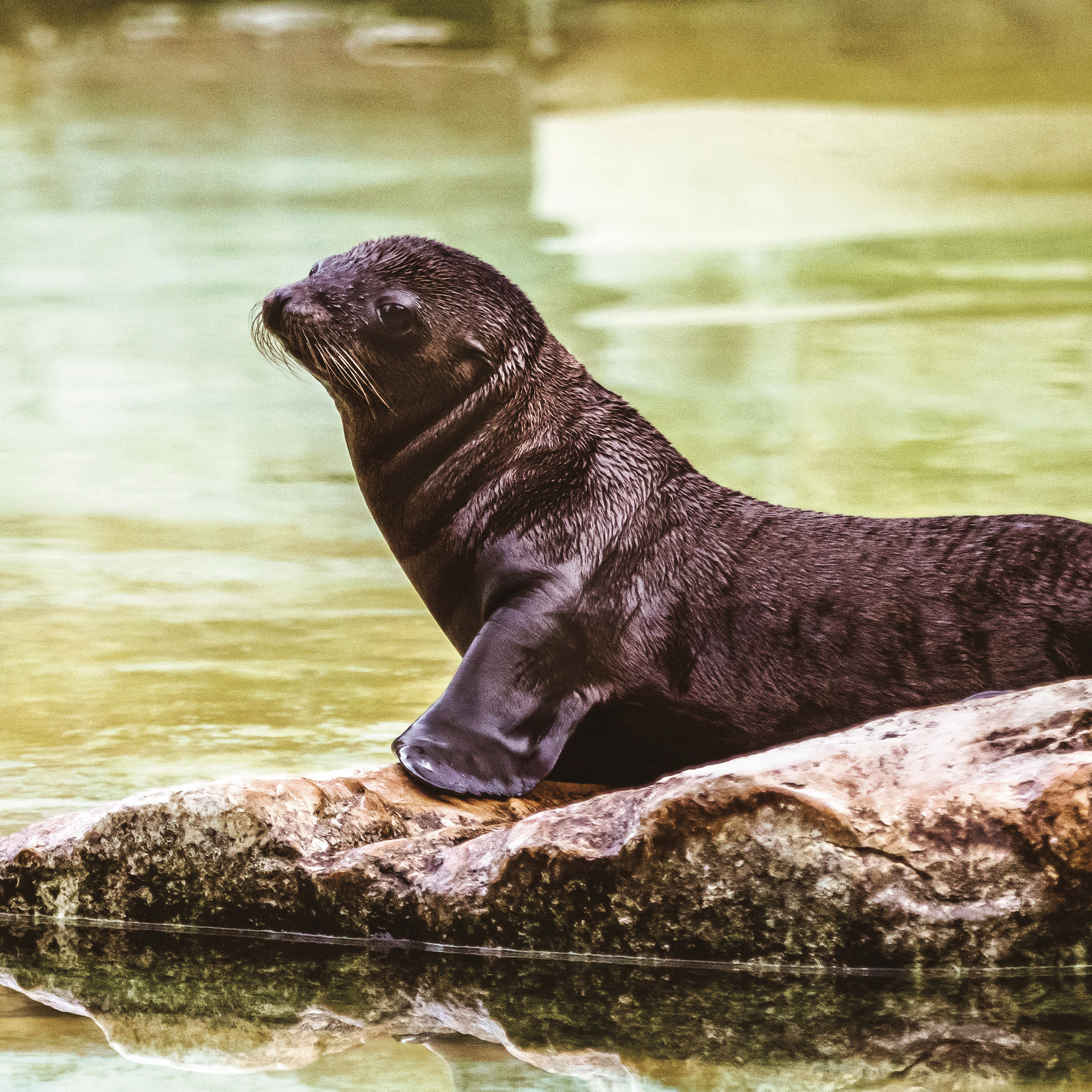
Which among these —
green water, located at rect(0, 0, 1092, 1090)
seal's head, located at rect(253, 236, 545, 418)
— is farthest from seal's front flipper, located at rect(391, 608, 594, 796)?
green water, located at rect(0, 0, 1092, 1090)

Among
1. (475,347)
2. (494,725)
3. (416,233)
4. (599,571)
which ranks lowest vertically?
(416,233)

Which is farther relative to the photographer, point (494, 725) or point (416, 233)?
point (416, 233)

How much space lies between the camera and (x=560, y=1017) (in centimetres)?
341

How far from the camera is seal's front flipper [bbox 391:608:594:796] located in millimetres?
4242

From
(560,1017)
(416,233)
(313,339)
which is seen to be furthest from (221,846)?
(416,233)

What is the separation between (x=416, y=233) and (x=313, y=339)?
1023 centimetres

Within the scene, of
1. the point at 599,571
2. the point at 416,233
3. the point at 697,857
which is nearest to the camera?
the point at 697,857

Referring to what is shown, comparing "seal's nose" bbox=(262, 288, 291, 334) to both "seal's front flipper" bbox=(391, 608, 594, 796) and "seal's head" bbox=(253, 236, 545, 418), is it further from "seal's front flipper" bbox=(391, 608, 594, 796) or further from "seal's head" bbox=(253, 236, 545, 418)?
"seal's front flipper" bbox=(391, 608, 594, 796)

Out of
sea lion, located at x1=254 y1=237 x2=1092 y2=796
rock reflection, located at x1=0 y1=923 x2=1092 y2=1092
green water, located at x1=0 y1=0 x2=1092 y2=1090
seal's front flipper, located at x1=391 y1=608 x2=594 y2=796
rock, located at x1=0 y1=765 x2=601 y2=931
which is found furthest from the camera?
green water, located at x1=0 y1=0 x2=1092 y2=1090

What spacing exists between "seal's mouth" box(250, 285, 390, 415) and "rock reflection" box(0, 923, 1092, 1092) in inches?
55.3

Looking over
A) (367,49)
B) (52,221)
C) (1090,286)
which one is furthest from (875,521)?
(367,49)

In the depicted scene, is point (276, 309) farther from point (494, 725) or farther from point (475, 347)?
point (494, 725)

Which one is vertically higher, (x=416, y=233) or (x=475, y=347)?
(x=475, y=347)

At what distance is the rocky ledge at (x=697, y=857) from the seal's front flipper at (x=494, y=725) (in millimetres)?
80
